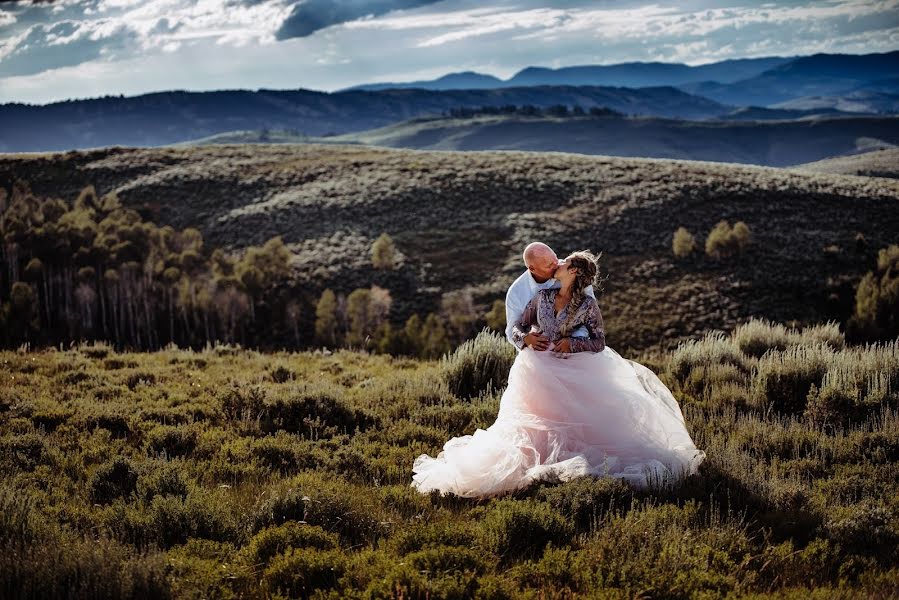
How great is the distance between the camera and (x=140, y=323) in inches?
2226

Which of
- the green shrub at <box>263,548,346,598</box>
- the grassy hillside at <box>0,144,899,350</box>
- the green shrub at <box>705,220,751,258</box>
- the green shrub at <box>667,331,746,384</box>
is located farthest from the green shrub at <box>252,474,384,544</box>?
the green shrub at <box>705,220,751,258</box>

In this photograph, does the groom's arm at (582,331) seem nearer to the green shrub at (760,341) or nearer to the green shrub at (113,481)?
the green shrub at (113,481)

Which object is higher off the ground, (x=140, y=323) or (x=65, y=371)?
(x=65, y=371)

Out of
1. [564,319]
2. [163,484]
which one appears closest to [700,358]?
[564,319]

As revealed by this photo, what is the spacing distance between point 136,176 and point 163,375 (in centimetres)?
8188

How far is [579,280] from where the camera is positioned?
5.98 meters

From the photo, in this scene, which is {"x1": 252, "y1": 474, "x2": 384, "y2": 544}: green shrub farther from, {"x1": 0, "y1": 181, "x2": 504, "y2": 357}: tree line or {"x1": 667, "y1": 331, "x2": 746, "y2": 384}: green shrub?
{"x1": 0, "y1": 181, "x2": 504, "y2": 357}: tree line

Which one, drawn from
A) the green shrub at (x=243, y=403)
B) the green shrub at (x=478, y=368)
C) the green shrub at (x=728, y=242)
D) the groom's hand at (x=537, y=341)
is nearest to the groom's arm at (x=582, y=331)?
the groom's hand at (x=537, y=341)

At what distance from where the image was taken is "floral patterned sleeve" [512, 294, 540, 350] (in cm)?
616

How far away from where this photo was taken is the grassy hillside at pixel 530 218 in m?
48.8

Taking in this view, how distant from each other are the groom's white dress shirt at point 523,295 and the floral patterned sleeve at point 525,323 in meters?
0.03

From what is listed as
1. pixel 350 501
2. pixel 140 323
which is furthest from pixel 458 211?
pixel 350 501

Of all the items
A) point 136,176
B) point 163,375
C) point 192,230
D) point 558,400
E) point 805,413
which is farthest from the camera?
point 136,176

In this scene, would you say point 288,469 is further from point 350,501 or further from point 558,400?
point 558,400
